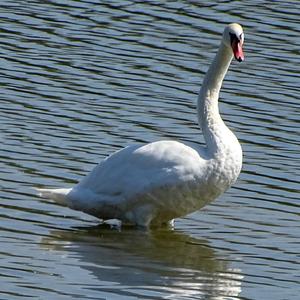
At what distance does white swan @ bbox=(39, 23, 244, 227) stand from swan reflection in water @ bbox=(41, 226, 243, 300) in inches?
8.5

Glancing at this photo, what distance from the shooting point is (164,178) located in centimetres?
1210

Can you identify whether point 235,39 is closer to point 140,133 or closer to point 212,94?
point 212,94

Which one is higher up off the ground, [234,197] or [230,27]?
[230,27]

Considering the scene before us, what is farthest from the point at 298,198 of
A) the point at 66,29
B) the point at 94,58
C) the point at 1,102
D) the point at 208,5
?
the point at 208,5

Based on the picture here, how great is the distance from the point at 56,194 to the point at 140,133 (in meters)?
3.13

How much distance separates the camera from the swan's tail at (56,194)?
12391 mm

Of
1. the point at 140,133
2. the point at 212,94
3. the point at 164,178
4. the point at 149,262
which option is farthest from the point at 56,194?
the point at 140,133

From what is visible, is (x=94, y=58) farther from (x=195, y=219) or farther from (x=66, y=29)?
(x=195, y=219)

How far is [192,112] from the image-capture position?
16.5 m

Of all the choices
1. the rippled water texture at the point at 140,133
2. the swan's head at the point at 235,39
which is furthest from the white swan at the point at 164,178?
the rippled water texture at the point at 140,133

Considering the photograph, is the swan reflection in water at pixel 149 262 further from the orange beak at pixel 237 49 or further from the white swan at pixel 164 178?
the orange beak at pixel 237 49

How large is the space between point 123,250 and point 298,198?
7.61 feet

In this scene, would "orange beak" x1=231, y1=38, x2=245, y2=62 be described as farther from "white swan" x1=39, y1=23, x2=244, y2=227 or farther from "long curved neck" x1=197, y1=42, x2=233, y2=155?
"long curved neck" x1=197, y1=42, x2=233, y2=155

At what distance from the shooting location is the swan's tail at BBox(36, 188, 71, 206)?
12.4m
